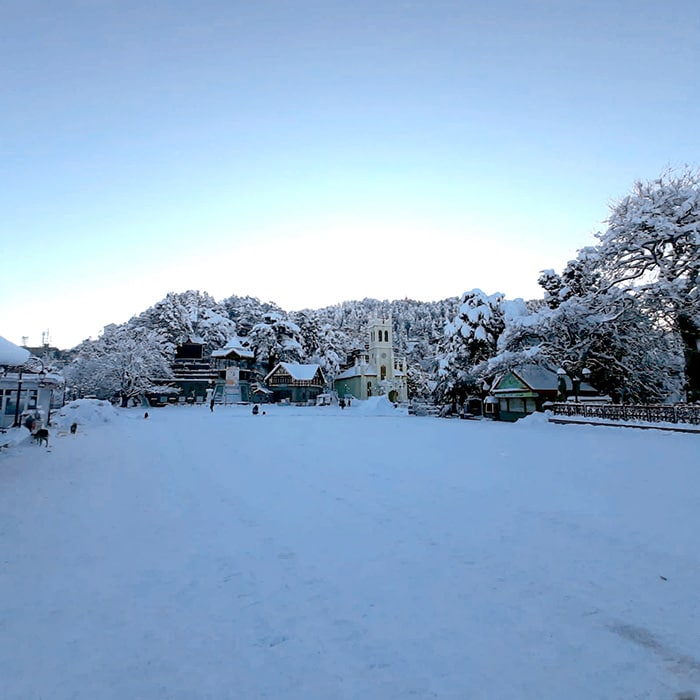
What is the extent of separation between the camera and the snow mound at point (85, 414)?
26922 mm

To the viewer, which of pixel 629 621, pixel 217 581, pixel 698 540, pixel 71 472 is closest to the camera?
pixel 629 621

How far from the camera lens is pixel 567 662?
3.07m

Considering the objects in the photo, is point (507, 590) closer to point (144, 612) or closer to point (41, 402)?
point (144, 612)

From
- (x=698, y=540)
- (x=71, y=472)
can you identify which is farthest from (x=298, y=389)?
(x=698, y=540)

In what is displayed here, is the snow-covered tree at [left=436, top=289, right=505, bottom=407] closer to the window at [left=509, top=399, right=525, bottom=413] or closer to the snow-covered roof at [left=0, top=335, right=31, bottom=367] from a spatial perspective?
A: the window at [left=509, top=399, right=525, bottom=413]

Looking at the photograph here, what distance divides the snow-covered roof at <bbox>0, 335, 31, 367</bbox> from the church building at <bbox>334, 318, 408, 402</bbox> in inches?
2371

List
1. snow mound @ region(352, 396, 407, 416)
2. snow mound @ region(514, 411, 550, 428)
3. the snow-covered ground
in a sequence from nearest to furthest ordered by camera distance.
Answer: the snow-covered ground → snow mound @ region(514, 411, 550, 428) → snow mound @ region(352, 396, 407, 416)

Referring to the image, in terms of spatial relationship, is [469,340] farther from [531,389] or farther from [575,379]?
[575,379]

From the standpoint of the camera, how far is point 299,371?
68.0 m

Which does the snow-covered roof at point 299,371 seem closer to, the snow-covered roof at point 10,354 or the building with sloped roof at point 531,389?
the building with sloped roof at point 531,389

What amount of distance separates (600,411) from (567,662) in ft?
83.2

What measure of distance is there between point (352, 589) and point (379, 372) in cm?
6819

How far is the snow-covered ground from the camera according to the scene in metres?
2.95

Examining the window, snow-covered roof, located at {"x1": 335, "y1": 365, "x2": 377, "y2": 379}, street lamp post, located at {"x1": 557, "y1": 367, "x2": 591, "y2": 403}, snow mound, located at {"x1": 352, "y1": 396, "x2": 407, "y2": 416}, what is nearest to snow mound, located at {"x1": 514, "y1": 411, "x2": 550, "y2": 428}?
street lamp post, located at {"x1": 557, "y1": 367, "x2": 591, "y2": 403}
